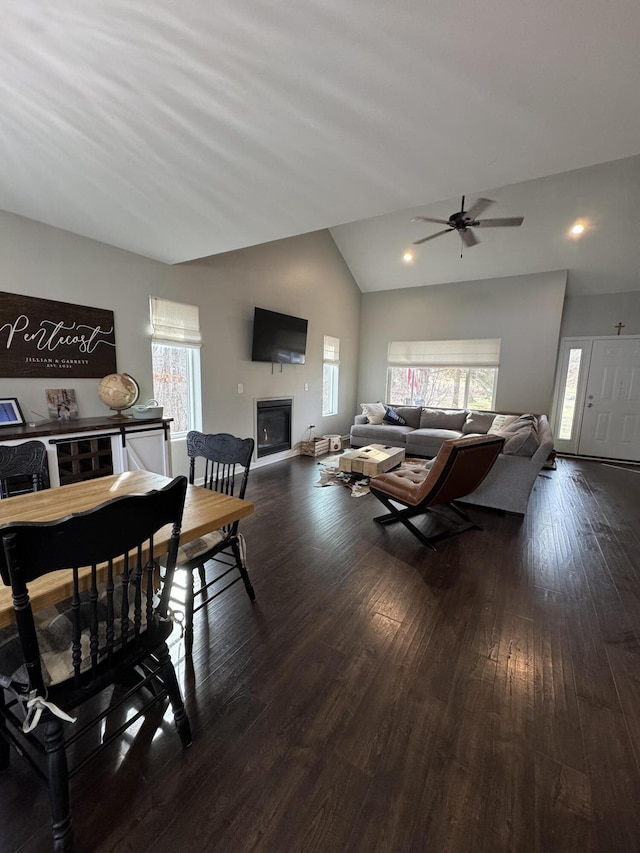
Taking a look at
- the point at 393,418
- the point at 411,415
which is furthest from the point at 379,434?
the point at 411,415

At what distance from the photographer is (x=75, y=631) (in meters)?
0.99

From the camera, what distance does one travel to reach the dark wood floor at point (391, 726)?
3.62 ft

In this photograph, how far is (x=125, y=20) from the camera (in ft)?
4.08

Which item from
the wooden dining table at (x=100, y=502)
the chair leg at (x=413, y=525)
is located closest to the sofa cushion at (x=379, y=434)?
the chair leg at (x=413, y=525)

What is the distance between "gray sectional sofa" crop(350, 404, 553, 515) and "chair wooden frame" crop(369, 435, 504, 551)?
53cm

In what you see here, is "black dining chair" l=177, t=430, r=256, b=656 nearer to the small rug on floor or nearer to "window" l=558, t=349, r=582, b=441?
the small rug on floor

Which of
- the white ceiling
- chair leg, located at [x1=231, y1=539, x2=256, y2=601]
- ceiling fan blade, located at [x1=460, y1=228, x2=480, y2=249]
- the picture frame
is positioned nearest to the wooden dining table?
chair leg, located at [x1=231, y1=539, x2=256, y2=601]

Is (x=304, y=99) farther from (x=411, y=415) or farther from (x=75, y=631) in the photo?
(x=411, y=415)

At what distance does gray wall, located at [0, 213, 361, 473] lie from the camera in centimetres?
296

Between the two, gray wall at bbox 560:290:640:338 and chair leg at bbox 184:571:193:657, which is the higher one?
gray wall at bbox 560:290:640:338

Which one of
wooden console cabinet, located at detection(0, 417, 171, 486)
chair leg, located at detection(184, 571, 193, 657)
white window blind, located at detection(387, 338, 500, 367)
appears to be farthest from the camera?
white window blind, located at detection(387, 338, 500, 367)

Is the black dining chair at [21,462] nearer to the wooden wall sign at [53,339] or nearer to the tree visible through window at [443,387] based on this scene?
the wooden wall sign at [53,339]

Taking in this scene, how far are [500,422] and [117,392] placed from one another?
Answer: 5.28 metres

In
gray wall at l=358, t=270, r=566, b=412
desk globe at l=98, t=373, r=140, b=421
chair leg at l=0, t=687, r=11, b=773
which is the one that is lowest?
chair leg at l=0, t=687, r=11, b=773
